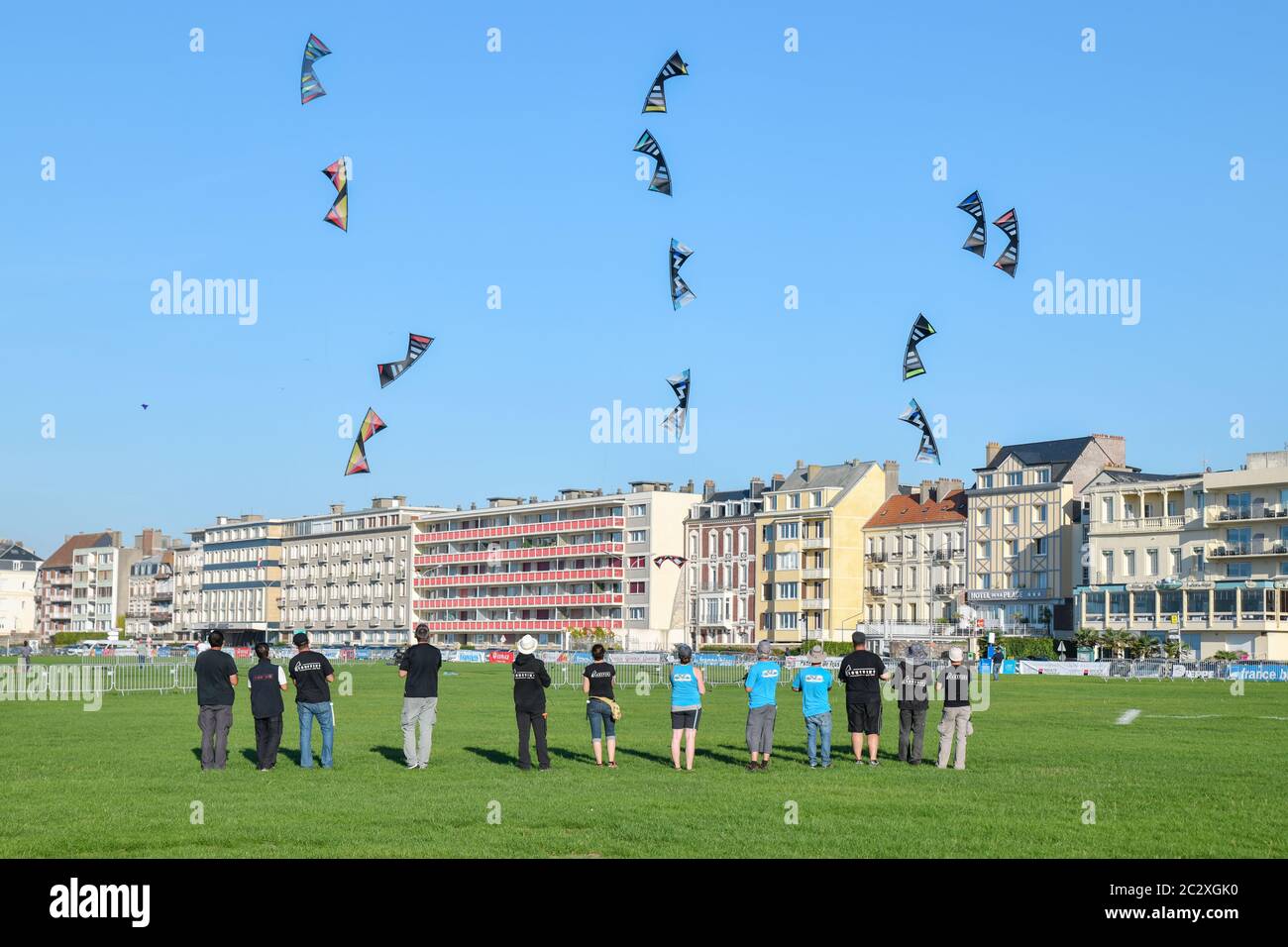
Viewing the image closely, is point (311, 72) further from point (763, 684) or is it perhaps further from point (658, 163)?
point (763, 684)

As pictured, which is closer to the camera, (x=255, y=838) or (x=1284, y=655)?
(x=255, y=838)

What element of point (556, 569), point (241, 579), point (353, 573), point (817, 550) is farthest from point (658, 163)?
point (241, 579)

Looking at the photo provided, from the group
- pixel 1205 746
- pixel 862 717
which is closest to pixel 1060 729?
pixel 1205 746

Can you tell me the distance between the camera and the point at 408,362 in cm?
3575

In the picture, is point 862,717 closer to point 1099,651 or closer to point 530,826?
point 530,826

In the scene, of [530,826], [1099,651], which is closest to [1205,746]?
[530,826]

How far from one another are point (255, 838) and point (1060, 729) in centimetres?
2026

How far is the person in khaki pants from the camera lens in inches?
862

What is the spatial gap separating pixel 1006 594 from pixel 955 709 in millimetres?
84323

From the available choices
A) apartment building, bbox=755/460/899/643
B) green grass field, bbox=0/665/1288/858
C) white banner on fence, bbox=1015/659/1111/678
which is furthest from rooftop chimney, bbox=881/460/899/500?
green grass field, bbox=0/665/1288/858

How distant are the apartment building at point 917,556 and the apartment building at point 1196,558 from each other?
42.5ft

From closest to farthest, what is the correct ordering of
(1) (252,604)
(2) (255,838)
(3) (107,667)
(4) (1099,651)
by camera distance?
(2) (255,838) < (3) (107,667) < (4) (1099,651) < (1) (252,604)
